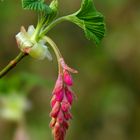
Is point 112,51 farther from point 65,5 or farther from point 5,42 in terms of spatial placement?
point 5,42

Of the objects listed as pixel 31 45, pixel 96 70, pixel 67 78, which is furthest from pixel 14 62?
pixel 96 70

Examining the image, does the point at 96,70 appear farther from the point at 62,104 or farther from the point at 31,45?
the point at 62,104

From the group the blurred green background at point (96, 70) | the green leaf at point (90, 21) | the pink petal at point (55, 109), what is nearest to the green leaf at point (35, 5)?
the green leaf at point (90, 21)

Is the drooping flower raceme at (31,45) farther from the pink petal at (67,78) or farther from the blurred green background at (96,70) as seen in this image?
the blurred green background at (96,70)

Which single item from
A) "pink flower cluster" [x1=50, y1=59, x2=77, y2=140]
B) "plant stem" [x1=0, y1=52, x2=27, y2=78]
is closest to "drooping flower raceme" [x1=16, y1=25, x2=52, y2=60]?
"plant stem" [x1=0, y1=52, x2=27, y2=78]

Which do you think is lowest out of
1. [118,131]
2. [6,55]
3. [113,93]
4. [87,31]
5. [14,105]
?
[118,131]

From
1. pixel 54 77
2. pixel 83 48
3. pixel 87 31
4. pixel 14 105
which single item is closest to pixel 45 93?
pixel 54 77
